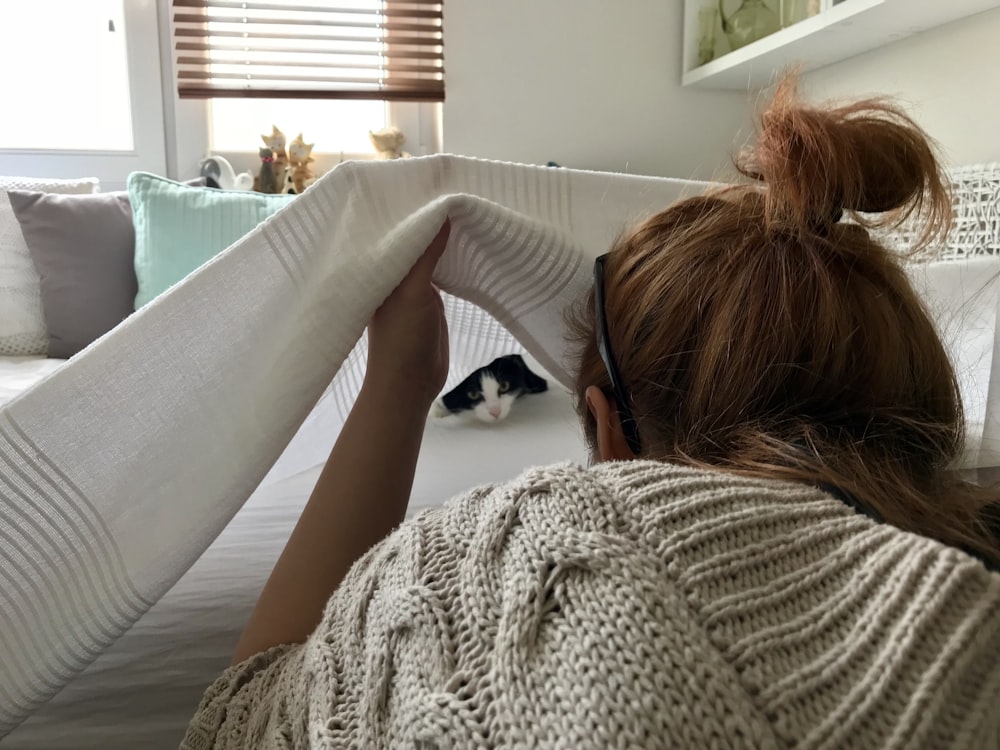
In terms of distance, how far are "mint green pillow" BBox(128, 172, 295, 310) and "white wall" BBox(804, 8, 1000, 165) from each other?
1009 mm

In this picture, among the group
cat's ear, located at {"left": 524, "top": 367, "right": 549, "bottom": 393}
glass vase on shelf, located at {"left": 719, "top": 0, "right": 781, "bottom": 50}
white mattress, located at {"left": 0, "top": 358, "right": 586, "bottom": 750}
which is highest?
glass vase on shelf, located at {"left": 719, "top": 0, "right": 781, "bottom": 50}

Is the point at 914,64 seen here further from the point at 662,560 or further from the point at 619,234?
the point at 662,560

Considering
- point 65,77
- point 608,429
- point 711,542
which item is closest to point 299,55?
point 65,77

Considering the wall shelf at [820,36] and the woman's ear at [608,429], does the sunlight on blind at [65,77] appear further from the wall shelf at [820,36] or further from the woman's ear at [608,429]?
the woman's ear at [608,429]

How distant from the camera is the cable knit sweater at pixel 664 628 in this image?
25 cm

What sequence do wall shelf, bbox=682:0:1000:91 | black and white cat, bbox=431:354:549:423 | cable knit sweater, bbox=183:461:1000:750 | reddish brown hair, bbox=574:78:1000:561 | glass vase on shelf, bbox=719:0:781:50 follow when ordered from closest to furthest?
cable knit sweater, bbox=183:461:1000:750, reddish brown hair, bbox=574:78:1000:561, black and white cat, bbox=431:354:549:423, wall shelf, bbox=682:0:1000:91, glass vase on shelf, bbox=719:0:781:50

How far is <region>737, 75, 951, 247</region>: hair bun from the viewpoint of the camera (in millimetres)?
441

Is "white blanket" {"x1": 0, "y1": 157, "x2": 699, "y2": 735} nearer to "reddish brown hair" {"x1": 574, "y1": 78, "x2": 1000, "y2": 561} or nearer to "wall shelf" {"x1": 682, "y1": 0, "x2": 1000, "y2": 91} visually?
"reddish brown hair" {"x1": 574, "y1": 78, "x2": 1000, "y2": 561}

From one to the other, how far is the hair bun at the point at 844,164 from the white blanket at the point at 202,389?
0.20 meters

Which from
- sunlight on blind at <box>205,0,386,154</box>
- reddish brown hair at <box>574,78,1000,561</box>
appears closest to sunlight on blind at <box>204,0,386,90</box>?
sunlight on blind at <box>205,0,386,154</box>

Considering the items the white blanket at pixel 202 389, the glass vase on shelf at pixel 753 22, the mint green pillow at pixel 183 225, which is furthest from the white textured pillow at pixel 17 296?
the glass vase on shelf at pixel 753 22

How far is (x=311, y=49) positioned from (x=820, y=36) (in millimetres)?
1129

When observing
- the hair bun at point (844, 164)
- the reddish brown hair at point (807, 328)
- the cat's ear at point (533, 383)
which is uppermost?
the hair bun at point (844, 164)

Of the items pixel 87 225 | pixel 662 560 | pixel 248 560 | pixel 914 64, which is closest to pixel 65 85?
pixel 87 225
